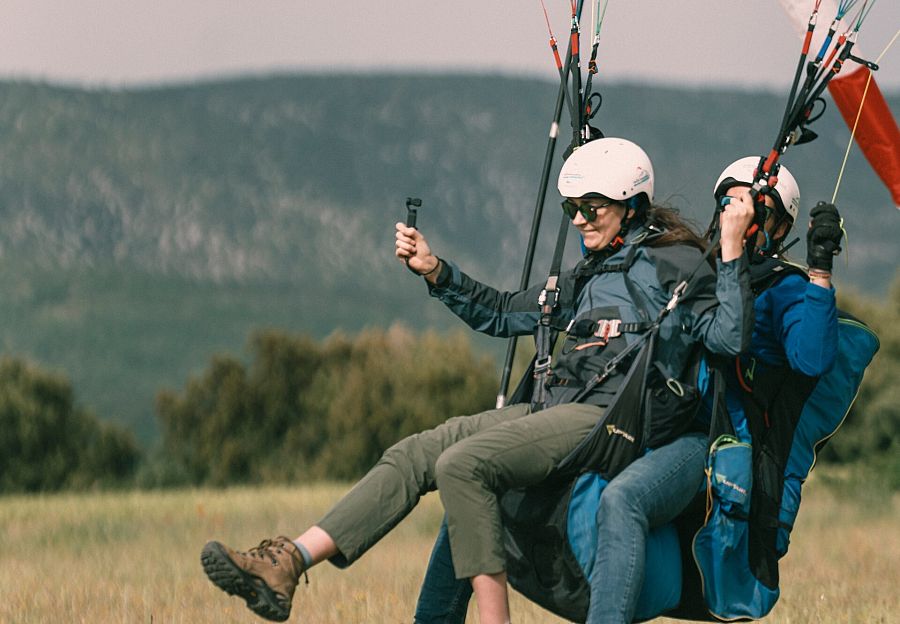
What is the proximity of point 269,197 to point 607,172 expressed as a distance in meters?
136

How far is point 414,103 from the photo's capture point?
569ft

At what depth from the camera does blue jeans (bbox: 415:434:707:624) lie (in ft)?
16.8

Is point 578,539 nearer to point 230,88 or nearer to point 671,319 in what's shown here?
point 671,319

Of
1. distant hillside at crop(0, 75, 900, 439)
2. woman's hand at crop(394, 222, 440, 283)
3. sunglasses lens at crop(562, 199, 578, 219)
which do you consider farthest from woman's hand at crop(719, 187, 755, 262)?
distant hillside at crop(0, 75, 900, 439)

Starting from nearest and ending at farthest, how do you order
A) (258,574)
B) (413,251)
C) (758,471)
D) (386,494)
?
(258,574) → (386,494) → (758,471) → (413,251)

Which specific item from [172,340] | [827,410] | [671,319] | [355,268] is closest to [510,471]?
[671,319]

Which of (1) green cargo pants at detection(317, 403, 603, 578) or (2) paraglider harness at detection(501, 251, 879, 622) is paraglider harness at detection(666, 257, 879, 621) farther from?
(1) green cargo pants at detection(317, 403, 603, 578)

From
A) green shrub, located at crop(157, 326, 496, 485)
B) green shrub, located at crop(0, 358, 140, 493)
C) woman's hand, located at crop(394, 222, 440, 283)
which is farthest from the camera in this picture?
green shrub, located at crop(157, 326, 496, 485)

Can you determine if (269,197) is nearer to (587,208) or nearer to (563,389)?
(587,208)

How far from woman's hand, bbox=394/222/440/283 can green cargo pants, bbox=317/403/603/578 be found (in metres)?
0.87

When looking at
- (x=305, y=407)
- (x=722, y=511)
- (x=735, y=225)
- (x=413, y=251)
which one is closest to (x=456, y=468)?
(x=722, y=511)

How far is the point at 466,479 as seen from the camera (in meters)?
5.20

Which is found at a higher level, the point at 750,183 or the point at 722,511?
the point at 750,183

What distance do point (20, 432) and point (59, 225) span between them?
8600 centimetres
